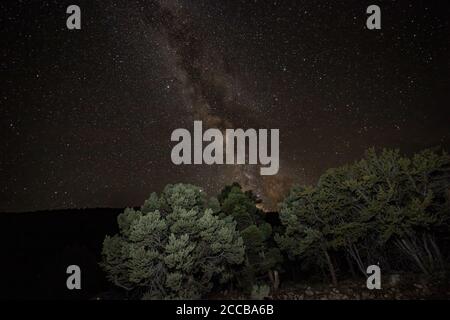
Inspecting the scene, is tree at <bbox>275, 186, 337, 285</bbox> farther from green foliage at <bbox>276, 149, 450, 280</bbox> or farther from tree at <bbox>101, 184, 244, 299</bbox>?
tree at <bbox>101, 184, 244, 299</bbox>

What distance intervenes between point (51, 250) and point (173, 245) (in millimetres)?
46466

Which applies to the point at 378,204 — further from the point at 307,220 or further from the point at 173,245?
the point at 173,245

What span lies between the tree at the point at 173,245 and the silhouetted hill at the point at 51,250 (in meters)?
18.9

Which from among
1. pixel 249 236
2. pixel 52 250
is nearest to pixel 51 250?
pixel 52 250

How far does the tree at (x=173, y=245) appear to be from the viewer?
1170 cm

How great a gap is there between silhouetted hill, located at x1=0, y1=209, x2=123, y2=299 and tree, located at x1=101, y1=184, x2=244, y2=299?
18.9 metres

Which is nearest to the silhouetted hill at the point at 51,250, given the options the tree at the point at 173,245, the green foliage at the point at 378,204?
the tree at the point at 173,245

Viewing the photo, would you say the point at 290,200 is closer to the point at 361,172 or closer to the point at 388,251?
the point at 361,172

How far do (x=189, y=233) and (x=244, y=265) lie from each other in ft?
20.3

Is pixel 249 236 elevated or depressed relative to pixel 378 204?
depressed

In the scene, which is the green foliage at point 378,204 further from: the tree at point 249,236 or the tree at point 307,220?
the tree at point 249,236

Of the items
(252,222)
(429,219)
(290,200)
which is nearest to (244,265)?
(252,222)

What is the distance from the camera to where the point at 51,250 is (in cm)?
5025

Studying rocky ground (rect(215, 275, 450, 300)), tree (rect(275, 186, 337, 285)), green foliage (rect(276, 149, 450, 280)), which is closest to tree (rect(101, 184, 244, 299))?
rocky ground (rect(215, 275, 450, 300))
